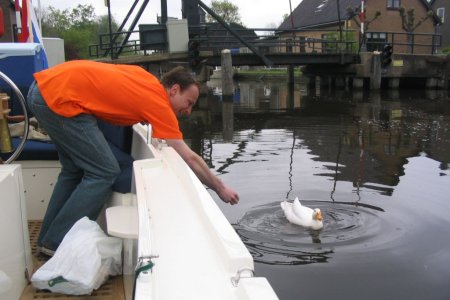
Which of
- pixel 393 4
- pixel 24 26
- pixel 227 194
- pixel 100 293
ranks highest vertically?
pixel 393 4

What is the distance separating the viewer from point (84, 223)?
239 cm

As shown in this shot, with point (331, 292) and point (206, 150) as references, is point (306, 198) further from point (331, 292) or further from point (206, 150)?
point (206, 150)

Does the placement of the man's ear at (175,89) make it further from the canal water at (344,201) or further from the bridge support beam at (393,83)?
the bridge support beam at (393,83)

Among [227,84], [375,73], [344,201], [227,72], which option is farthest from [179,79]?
[375,73]

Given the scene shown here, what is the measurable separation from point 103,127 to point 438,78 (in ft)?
78.6

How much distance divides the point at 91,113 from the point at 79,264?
86 cm

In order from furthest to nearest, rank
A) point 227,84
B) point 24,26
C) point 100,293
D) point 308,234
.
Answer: point 227,84
point 24,26
point 308,234
point 100,293

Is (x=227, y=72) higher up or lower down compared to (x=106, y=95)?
higher up

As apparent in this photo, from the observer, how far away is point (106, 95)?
8.68ft

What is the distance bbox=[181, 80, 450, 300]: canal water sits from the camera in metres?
3.92

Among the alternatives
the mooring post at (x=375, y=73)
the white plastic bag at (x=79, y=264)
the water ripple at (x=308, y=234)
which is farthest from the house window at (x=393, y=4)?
the white plastic bag at (x=79, y=264)

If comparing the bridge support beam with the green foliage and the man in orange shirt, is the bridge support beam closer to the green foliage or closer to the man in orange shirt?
the man in orange shirt

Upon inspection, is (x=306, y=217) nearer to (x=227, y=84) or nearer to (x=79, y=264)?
(x=79, y=264)

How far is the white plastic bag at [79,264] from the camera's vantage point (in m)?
2.21
